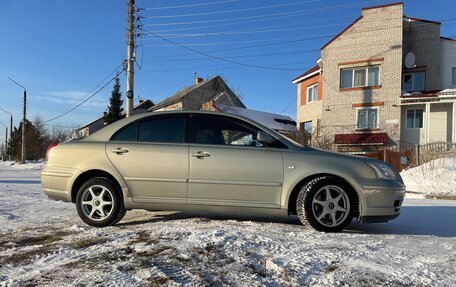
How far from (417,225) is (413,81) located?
2364 cm

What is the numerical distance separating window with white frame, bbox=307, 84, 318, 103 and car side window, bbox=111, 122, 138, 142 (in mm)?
26126

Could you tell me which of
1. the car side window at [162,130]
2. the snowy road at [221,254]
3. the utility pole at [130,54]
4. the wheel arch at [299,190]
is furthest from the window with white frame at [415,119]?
the car side window at [162,130]

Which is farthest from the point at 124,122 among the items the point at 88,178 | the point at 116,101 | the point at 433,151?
the point at 116,101

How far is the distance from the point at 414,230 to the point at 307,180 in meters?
1.79

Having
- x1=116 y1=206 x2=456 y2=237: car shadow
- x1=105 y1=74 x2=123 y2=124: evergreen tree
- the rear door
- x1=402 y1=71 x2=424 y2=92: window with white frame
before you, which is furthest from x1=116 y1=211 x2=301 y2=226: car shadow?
x1=105 y1=74 x2=123 y2=124: evergreen tree

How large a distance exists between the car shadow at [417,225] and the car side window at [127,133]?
3069mm

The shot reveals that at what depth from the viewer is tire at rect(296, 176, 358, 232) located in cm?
501

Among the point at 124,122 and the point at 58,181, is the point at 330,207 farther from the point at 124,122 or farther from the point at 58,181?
the point at 58,181

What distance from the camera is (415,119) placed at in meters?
26.0

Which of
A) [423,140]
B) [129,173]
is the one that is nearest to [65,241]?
[129,173]

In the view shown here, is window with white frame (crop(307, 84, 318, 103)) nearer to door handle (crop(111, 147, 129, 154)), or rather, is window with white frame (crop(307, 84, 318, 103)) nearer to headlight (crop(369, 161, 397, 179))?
headlight (crop(369, 161, 397, 179))

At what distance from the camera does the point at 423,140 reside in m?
25.0

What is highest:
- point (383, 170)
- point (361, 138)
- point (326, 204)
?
point (361, 138)

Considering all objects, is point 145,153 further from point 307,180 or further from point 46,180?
point 307,180
